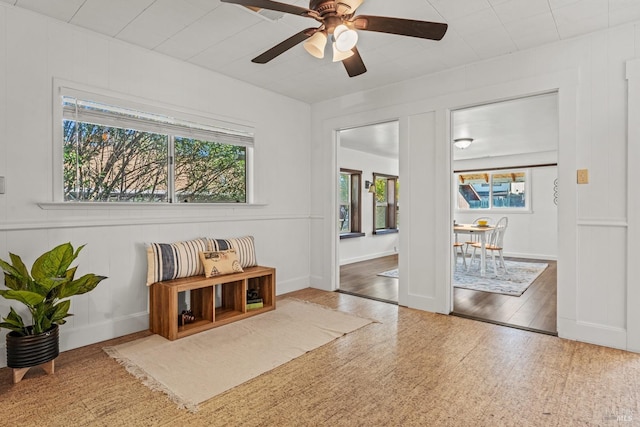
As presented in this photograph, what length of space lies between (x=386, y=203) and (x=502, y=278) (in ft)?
11.3

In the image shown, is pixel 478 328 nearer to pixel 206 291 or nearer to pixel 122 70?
pixel 206 291

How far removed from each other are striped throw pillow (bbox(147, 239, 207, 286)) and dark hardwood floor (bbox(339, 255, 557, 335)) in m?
2.07

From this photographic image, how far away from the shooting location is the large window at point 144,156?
2840 millimetres

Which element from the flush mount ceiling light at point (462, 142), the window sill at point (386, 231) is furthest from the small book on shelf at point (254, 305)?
the window sill at point (386, 231)

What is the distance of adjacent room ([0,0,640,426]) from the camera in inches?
82.3

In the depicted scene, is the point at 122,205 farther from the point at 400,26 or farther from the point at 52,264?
the point at 400,26

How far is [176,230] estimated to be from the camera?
3402mm

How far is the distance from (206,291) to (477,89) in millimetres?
3181

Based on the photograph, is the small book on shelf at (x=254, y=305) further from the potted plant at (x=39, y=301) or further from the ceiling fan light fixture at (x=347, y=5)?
the ceiling fan light fixture at (x=347, y=5)

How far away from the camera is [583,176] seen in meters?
2.87

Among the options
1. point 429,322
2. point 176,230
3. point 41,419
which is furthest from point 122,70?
point 429,322

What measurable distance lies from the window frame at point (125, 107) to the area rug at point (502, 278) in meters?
3.30

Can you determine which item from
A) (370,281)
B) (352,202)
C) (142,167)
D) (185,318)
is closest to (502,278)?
(370,281)

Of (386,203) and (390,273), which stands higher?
(386,203)
